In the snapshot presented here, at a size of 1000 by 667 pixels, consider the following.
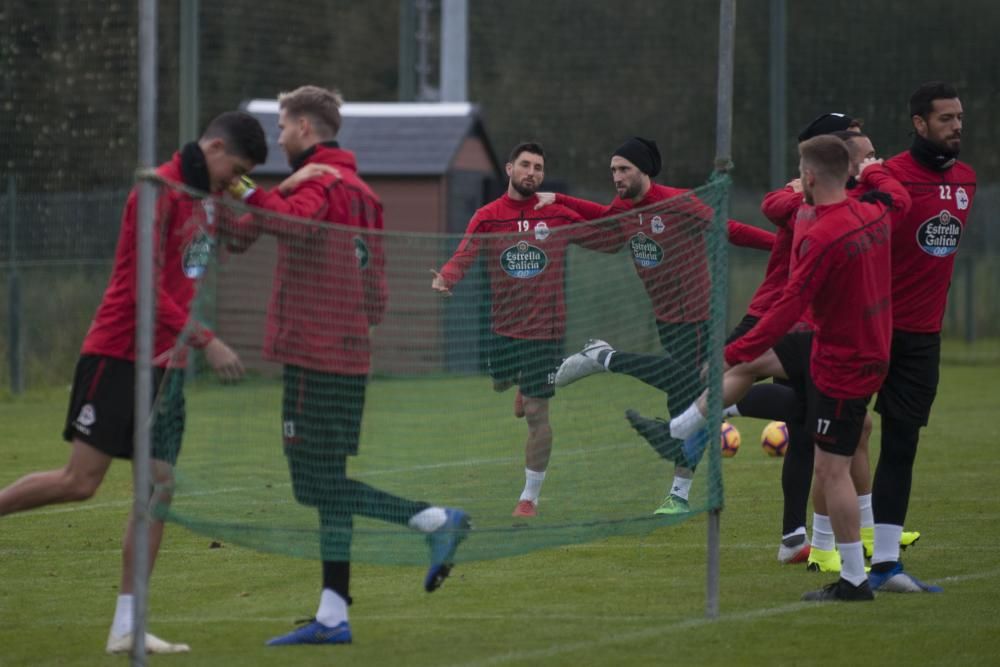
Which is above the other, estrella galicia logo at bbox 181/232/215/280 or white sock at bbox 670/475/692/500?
estrella galicia logo at bbox 181/232/215/280

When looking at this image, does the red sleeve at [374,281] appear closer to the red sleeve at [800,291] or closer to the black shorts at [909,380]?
the red sleeve at [800,291]

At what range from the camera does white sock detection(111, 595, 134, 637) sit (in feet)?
21.9

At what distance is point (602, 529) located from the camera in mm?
7230

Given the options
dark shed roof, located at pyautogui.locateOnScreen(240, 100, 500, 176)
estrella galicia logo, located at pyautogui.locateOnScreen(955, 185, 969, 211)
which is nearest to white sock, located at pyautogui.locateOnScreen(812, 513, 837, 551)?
estrella galicia logo, located at pyautogui.locateOnScreen(955, 185, 969, 211)

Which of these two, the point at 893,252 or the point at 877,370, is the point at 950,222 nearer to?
the point at 893,252

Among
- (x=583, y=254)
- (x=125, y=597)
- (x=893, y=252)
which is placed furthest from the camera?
(x=583, y=254)

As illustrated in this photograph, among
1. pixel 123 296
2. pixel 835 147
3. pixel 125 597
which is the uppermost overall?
pixel 835 147

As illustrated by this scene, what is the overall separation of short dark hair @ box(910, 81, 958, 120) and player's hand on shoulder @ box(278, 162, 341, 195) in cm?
321

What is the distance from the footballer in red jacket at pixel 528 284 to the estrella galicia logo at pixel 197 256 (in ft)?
9.14

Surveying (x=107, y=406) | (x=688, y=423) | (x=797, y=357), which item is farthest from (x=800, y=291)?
(x=107, y=406)

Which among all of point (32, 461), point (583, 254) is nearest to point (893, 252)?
point (32, 461)

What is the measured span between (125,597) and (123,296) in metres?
1.22

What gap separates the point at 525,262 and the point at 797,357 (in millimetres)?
2405

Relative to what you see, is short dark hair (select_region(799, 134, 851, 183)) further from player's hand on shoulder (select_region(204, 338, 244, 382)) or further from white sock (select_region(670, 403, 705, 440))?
player's hand on shoulder (select_region(204, 338, 244, 382))
